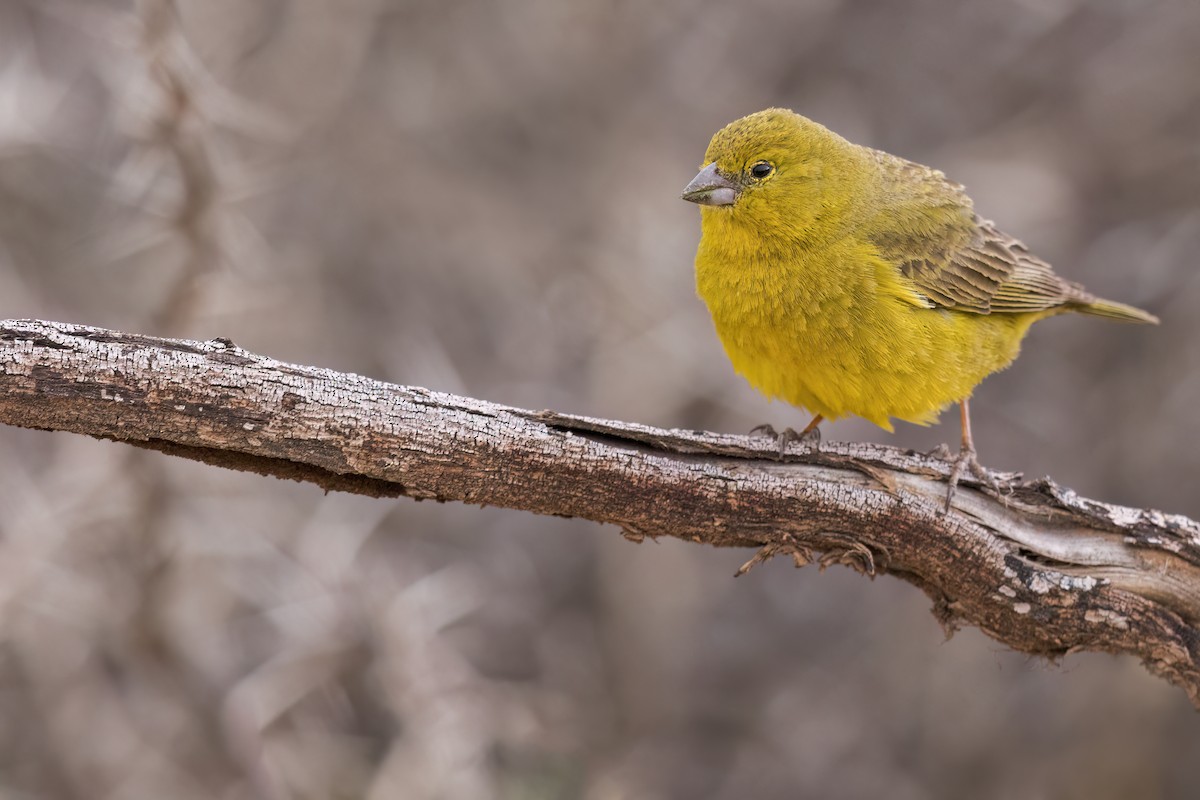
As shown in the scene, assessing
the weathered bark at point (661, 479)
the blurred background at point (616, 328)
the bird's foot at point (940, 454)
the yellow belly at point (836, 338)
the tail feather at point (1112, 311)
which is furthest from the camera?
the blurred background at point (616, 328)

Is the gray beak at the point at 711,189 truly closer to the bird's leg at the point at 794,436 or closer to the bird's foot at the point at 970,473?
the bird's leg at the point at 794,436

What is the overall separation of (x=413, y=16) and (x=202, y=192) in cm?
365

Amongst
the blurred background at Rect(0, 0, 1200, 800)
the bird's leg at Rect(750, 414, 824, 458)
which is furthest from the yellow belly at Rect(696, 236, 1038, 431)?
the blurred background at Rect(0, 0, 1200, 800)

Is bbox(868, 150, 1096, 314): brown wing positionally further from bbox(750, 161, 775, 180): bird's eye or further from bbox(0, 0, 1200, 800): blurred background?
bbox(0, 0, 1200, 800): blurred background

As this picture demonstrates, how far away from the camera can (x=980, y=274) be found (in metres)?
4.95

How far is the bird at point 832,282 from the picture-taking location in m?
4.34

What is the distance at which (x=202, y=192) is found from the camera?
439 cm

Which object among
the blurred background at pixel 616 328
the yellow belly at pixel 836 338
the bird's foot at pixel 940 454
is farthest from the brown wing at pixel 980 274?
the blurred background at pixel 616 328

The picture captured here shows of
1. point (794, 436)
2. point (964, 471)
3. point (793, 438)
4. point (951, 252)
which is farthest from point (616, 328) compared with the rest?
point (964, 471)

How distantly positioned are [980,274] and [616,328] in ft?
8.69

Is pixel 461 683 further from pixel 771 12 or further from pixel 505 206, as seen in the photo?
pixel 771 12

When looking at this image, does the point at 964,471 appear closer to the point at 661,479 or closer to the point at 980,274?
the point at 661,479

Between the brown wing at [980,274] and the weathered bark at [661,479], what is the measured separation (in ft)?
3.37

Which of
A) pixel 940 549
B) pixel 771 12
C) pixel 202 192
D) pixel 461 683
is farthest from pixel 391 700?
pixel 771 12
